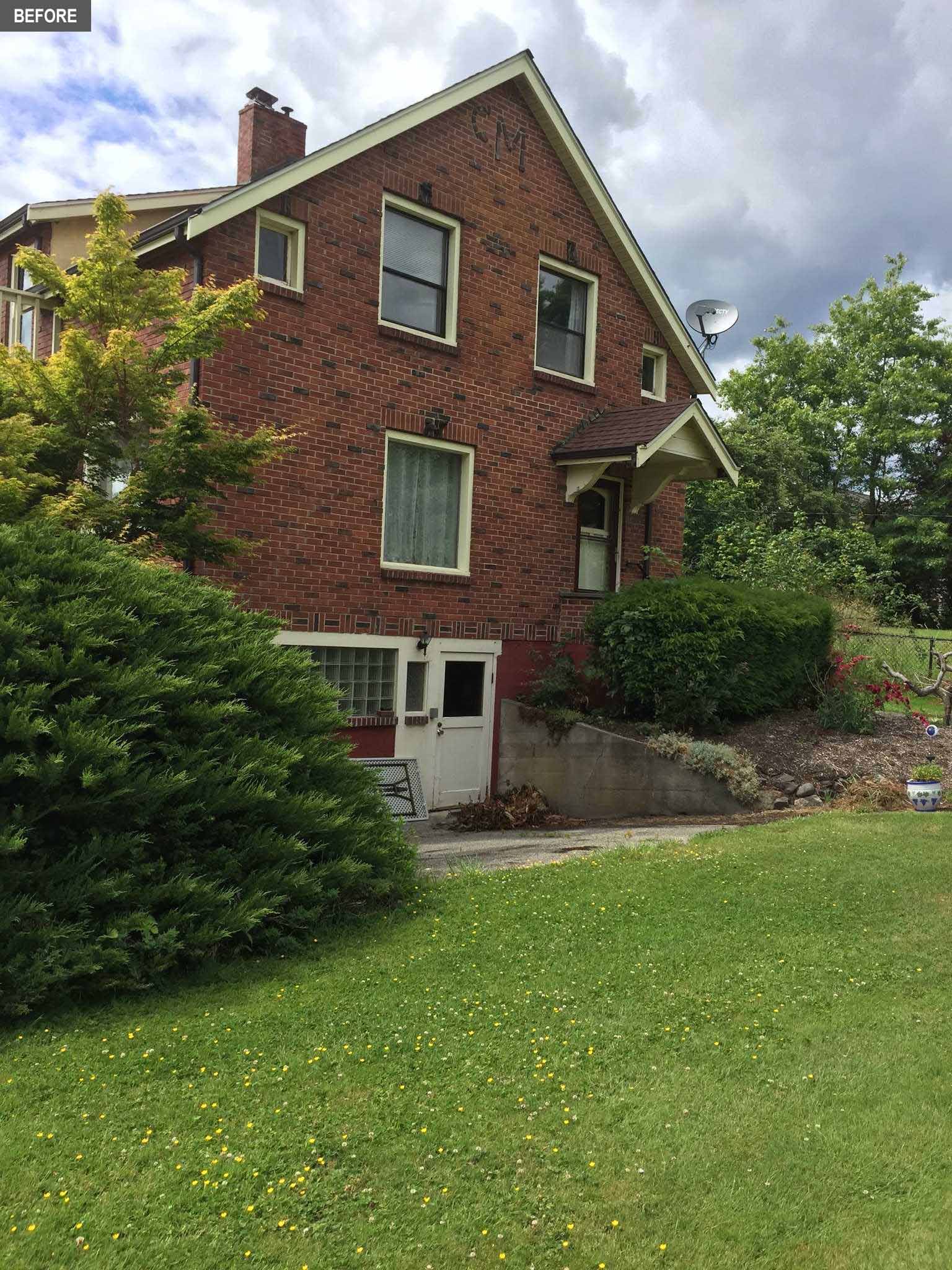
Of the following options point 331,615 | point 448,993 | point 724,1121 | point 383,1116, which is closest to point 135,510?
point 331,615

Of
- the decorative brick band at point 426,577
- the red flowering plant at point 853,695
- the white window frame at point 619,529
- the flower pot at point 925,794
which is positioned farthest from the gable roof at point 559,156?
the flower pot at point 925,794

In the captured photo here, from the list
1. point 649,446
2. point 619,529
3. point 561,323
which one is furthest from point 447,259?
point 619,529

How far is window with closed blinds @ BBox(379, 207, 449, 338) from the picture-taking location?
43.4 feet

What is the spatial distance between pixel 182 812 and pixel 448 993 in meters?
1.81

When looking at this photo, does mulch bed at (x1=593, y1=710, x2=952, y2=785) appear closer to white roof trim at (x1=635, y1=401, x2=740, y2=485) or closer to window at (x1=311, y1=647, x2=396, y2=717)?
window at (x1=311, y1=647, x2=396, y2=717)

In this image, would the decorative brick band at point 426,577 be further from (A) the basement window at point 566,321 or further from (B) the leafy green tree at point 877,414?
(B) the leafy green tree at point 877,414

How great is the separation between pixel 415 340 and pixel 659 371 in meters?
5.46

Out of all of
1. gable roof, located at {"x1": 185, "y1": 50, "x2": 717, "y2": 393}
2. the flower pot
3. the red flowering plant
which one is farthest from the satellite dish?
the flower pot

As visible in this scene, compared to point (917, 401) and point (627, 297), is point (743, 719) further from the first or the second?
point (917, 401)

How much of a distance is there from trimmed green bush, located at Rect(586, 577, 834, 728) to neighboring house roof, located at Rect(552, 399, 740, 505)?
1889 millimetres

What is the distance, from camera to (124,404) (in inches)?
364

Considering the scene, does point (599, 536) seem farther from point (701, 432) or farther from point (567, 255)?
point (567, 255)

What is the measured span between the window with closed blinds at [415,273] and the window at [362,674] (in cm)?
436

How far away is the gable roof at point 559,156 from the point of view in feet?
37.2
